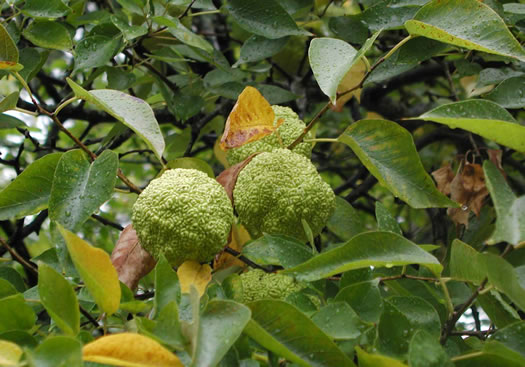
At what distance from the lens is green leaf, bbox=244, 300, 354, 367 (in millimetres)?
862

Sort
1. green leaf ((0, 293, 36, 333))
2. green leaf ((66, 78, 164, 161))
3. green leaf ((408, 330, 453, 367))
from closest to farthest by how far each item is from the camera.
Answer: green leaf ((408, 330, 453, 367)), green leaf ((0, 293, 36, 333)), green leaf ((66, 78, 164, 161))

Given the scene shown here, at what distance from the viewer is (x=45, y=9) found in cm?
151

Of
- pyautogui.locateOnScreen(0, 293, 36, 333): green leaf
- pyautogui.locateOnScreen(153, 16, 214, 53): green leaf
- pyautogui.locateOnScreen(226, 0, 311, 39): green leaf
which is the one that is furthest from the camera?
pyautogui.locateOnScreen(226, 0, 311, 39): green leaf

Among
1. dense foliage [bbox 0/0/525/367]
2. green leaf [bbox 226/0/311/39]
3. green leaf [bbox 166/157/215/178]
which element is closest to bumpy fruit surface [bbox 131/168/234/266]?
dense foliage [bbox 0/0/525/367]

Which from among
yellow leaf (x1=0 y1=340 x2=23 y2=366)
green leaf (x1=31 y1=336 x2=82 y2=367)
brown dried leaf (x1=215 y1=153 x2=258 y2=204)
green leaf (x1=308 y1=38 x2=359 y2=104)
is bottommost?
brown dried leaf (x1=215 y1=153 x2=258 y2=204)

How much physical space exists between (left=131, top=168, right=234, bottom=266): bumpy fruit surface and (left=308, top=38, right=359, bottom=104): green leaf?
0.29m

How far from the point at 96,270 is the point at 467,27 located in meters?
0.80

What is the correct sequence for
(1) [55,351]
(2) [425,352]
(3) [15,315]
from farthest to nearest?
1. (3) [15,315]
2. (2) [425,352]
3. (1) [55,351]

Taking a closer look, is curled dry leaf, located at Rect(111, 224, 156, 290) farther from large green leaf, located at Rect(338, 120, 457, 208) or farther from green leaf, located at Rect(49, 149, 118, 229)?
large green leaf, located at Rect(338, 120, 457, 208)

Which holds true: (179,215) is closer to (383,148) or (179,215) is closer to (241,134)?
(241,134)

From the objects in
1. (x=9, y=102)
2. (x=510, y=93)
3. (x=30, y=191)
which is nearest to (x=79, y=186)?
(x=30, y=191)

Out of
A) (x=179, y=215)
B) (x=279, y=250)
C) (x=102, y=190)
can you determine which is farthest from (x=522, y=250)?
(x=102, y=190)

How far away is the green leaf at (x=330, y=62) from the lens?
1119 mm

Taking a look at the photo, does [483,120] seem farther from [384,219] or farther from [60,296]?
[60,296]
